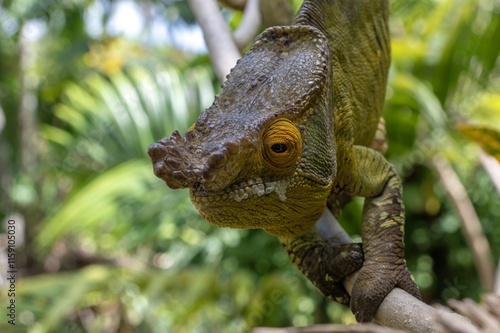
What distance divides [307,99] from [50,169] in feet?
17.8

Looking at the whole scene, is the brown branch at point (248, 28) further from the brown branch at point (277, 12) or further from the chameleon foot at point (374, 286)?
the chameleon foot at point (374, 286)

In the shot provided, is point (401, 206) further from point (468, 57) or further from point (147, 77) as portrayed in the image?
point (147, 77)

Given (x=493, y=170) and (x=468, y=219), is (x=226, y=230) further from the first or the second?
(x=493, y=170)

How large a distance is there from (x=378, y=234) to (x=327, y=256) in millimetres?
130

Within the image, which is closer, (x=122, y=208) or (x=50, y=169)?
(x=122, y=208)

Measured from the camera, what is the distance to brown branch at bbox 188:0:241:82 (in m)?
2.00

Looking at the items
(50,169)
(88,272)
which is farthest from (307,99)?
(50,169)

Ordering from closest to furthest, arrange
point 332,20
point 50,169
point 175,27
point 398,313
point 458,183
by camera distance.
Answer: point 398,313 < point 332,20 < point 458,183 < point 50,169 < point 175,27

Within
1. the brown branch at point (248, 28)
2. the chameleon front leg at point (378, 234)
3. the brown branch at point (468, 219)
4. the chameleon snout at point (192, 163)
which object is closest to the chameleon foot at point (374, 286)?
the chameleon front leg at point (378, 234)

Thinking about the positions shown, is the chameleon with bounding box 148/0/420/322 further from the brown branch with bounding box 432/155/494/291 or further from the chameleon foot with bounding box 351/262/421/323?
the brown branch with bounding box 432/155/494/291

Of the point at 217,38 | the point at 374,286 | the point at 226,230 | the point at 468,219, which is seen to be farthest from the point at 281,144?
the point at 226,230

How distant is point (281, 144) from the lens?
1308 mm

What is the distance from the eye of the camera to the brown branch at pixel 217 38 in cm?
200

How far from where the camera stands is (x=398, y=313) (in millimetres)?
1292
